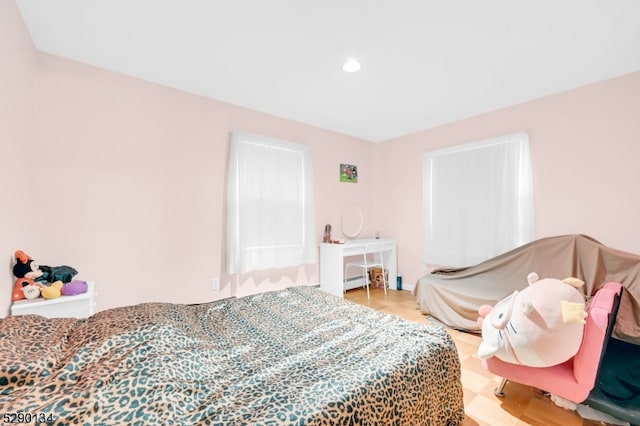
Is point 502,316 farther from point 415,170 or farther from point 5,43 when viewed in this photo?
point 5,43

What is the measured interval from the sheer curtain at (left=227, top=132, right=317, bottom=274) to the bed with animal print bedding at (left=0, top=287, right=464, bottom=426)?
1545 millimetres

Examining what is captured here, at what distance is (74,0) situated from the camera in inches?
64.0

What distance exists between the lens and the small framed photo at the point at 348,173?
417cm

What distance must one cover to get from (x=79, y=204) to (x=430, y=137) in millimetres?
4074

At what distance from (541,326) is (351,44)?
2.16m

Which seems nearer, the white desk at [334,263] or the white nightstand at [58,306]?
the white nightstand at [58,306]

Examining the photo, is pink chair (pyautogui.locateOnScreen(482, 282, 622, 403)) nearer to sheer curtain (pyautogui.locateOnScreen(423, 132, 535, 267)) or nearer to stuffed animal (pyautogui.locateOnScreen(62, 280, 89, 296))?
sheer curtain (pyautogui.locateOnScreen(423, 132, 535, 267))

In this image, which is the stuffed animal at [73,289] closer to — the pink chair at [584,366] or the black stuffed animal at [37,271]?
the black stuffed animal at [37,271]

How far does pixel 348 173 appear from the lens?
4.25 metres

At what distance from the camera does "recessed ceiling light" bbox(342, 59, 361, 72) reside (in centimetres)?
224

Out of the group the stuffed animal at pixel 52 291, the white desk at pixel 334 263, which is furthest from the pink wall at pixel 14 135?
the white desk at pixel 334 263

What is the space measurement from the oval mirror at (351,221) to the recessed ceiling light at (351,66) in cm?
221

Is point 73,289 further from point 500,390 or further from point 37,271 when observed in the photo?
point 500,390

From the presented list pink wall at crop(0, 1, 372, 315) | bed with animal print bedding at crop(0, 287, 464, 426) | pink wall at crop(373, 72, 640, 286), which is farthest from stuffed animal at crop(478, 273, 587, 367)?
pink wall at crop(0, 1, 372, 315)
